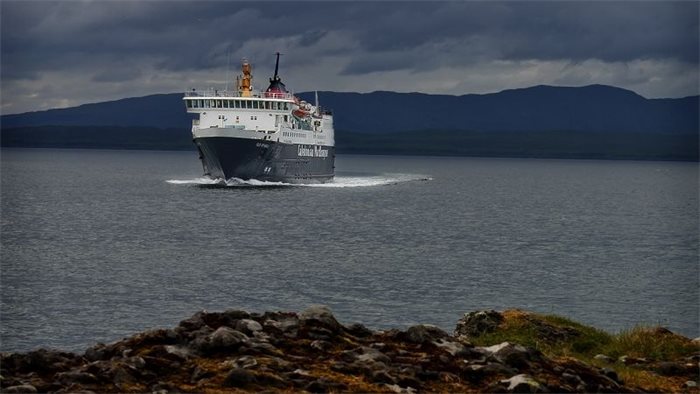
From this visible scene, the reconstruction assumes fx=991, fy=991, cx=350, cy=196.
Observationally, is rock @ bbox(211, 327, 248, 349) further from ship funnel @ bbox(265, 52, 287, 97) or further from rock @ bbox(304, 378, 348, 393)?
ship funnel @ bbox(265, 52, 287, 97)

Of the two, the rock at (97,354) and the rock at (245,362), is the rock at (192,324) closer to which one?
the rock at (97,354)

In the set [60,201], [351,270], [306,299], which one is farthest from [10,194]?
[306,299]

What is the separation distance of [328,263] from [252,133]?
5229cm

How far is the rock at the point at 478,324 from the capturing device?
47.8 ft

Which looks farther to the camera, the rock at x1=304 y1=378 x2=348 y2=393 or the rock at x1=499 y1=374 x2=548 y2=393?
the rock at x1=499 y1=374 x2=548 y2=393

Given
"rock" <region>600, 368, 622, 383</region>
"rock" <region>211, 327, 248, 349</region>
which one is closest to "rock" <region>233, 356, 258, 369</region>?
"rock" <region>211, 327, 248, 349</region>

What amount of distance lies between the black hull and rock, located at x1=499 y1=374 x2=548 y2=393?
86.7 meters

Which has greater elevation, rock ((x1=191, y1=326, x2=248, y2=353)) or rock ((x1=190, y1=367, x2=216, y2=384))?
rock ((x1=191, y1=326, x2=248, y2=353))

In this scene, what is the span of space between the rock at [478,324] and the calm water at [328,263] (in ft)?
44.3

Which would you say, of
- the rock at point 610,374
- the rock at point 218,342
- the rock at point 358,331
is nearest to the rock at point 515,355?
the rock at point 610,374

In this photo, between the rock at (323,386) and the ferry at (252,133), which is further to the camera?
the ferry at (252,133)

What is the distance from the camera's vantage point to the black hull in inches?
3816

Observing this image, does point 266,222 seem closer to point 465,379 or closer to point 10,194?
point 10,194

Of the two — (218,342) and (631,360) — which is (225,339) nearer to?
(218,342)
